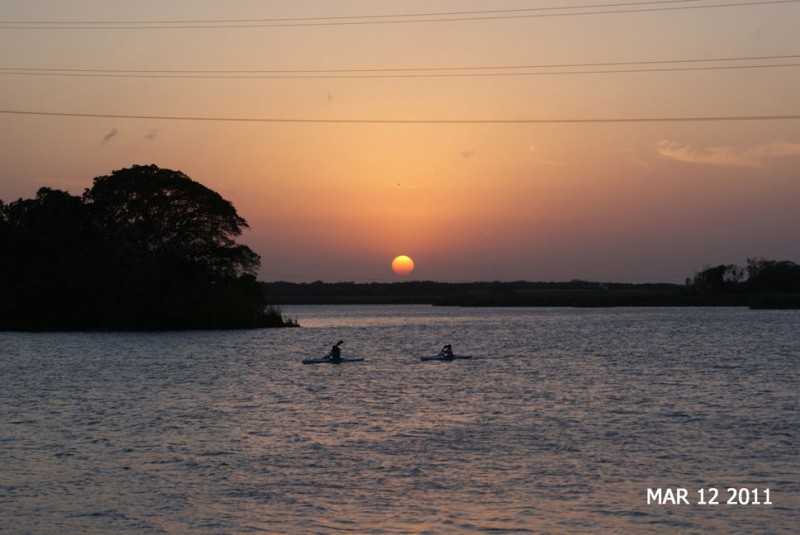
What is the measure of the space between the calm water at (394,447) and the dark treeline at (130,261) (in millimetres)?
33151

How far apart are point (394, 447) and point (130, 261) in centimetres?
7024

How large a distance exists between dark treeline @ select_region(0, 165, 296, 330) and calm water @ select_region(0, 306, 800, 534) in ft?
109

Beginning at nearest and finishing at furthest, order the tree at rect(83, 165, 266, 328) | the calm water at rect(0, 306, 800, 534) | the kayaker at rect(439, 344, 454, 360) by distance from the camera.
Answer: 1. the calm water at rect(0, 306, 800, 534)
2. the kayaker at rect(439, 344, 454, 360)
3. the tree at rect(83, 165, 266, 328)

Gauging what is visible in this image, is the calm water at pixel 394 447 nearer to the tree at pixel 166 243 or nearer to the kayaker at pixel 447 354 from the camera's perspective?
the kayaker at pixel 447 354

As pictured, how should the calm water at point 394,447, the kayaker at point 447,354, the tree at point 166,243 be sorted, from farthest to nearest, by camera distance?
the tree at point 166,243
the kayaker at point 447,354
the calm water at point 394,447

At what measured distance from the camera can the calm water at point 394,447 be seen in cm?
1883

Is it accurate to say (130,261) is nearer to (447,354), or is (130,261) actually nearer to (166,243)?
(166,243)

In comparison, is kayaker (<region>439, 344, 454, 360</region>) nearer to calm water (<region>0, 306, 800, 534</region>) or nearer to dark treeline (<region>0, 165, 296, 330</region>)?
calm water (<region>0, 306, 800, 534</region>)

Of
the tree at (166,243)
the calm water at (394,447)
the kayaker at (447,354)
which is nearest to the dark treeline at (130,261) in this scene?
the tree at (166,243)

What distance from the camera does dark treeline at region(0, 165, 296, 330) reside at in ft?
302

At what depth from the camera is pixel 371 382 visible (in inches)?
1922

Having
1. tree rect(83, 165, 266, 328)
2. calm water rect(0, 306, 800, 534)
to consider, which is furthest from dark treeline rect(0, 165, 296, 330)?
calm water rect(0, 306, 800, 534)

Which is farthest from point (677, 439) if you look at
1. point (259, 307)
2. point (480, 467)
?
point (259, 307)

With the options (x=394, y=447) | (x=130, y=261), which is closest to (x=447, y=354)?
(x=394, y=447)
